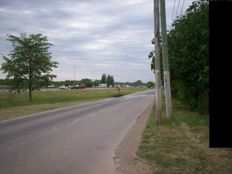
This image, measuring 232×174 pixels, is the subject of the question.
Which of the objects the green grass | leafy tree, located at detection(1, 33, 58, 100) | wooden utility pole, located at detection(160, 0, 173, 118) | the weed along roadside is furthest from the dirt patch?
leafy tree, located at detection(1, 33, 58, 100)

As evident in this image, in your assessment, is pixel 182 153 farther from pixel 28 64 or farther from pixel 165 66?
pixel 28 64

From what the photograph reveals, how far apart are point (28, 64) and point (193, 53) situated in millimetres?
27395

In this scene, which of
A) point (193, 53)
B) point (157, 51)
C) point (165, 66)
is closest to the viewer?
point (165, 66)

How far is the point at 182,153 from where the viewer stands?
9672mm

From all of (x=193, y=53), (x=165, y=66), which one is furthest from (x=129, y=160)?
(x=193, y=53)

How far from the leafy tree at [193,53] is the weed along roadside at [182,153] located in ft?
20.0

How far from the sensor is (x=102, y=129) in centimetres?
1570

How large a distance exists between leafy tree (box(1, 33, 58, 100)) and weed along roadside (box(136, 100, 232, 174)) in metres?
32.0

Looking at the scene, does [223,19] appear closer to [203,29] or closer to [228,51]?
[228,51]

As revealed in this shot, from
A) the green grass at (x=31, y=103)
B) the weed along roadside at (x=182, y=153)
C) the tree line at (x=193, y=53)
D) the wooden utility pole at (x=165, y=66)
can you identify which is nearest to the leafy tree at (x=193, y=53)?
the tree line at (x=193, y=53)

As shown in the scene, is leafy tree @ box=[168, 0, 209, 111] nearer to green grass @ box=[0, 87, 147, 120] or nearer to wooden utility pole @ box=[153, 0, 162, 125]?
wooden utility pole @ box=[153, 0, 162, 125]

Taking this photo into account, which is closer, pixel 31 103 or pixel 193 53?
pixel 193 53

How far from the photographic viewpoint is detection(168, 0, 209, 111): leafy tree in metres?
19.5

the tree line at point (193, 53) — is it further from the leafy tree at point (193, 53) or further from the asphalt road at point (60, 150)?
the asphalt road at point (60, 150)
